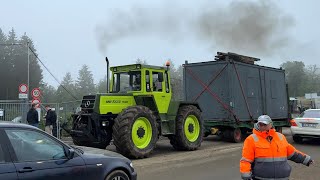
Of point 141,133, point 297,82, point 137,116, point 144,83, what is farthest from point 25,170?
point 297,82

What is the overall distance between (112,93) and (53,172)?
7.26 metres

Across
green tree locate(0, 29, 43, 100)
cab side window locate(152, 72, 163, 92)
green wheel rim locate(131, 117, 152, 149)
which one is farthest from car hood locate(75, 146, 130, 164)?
green tree locate(0, 29, 43, 100)

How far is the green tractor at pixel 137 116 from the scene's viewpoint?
11.6 metres

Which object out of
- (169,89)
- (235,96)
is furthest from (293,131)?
(169,89)

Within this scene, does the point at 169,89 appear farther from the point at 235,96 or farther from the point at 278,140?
the point at 278,140

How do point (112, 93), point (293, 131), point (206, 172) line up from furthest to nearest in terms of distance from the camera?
point (293, 131) → point (112, 93) → point (206, 172)

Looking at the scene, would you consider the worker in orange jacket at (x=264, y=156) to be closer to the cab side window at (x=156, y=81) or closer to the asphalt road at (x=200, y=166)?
the asphalt road at (x=200, y=166)

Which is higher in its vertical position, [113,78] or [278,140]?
[113,78]

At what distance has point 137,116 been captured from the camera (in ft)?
38.3

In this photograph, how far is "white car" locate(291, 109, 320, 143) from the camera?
49.6ft

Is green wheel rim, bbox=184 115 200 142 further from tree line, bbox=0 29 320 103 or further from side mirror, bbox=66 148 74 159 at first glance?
tree line, bbox=0 29 320 103

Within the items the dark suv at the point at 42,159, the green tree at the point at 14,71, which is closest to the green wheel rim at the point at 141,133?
the dark suv at the point at 42,159

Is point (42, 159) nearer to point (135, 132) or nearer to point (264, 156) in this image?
point (264, 156)

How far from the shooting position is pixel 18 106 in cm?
1841
